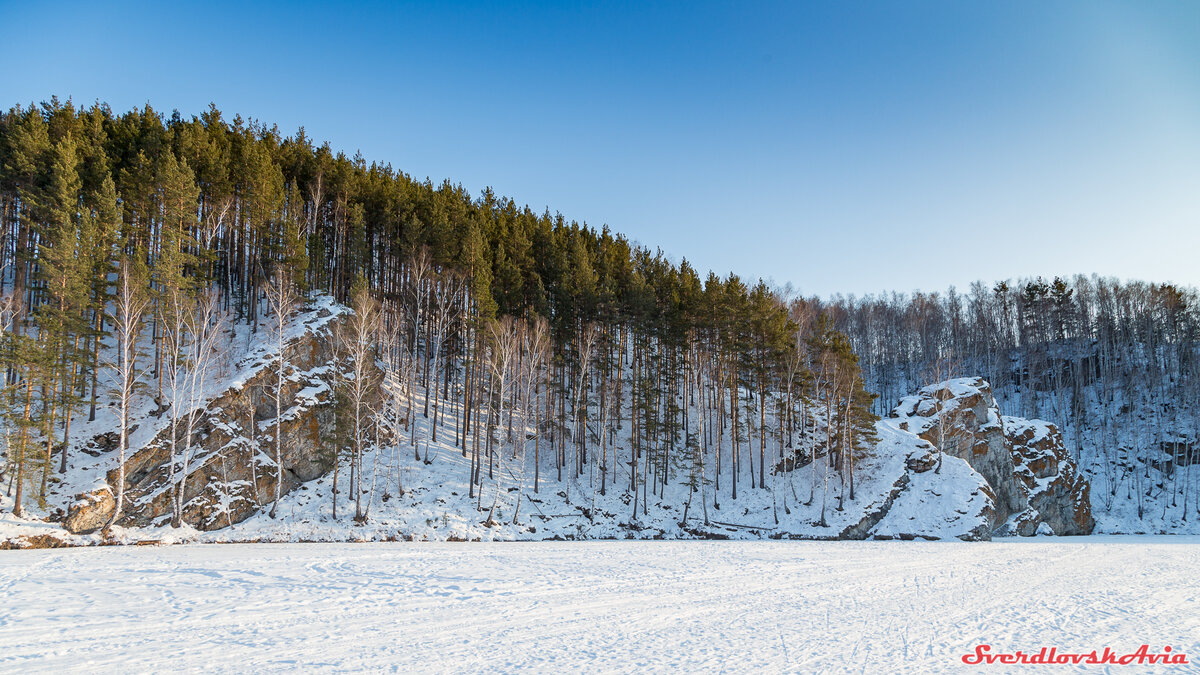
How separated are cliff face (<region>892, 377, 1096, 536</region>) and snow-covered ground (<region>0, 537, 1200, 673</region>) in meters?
22.6

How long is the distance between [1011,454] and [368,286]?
46.7 metres

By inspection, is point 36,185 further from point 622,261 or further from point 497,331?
point 622,261

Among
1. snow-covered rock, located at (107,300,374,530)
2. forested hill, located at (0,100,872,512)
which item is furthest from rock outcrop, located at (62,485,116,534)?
forested hill, located at (0,100,872,512)

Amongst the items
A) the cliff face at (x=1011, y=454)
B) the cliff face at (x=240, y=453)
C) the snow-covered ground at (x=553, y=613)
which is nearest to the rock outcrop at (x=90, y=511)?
the cliff face at (x=240, y=453)

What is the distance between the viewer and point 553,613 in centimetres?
923

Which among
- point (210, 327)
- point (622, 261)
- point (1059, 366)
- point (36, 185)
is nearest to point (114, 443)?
point (210, 327)

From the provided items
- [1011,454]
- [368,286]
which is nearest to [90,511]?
[368,286]

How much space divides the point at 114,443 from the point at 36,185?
18.8 meters

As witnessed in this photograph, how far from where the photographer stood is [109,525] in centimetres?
2128

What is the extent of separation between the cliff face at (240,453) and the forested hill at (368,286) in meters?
3.46

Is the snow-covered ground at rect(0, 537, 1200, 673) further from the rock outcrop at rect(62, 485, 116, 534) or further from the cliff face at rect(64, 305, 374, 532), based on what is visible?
the cliff face at rect(64, 305, 374, 532)

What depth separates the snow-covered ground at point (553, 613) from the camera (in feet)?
22.8

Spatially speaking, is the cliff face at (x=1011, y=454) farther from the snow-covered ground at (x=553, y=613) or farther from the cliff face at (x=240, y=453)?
the cliff face at (x=240, y=453)

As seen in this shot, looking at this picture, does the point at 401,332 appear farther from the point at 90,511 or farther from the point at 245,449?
the point at 90,511
